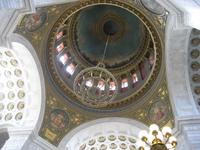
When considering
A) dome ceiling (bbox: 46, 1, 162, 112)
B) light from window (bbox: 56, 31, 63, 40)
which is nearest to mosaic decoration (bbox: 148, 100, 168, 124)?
dome ceiling (bbox: 46, 1, 162, 112)

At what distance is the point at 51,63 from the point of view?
605 inches

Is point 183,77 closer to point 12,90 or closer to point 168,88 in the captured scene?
point 168,88

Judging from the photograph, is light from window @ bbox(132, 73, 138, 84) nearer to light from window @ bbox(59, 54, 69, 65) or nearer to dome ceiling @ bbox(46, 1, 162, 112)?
dome ceiling @ bbox(46, 1, 162, 112)

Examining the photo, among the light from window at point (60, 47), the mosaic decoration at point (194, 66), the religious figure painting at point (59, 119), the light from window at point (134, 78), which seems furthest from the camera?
the light from window at point (134, 78)

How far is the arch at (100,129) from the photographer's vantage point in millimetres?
15258

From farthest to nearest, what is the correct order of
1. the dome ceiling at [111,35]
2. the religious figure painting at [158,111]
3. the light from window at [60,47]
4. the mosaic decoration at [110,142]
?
the dome ceiling at [111,35], the mosaic decoration at [110,142], the light from window at [60,47], the religious figure painting at [158,111]

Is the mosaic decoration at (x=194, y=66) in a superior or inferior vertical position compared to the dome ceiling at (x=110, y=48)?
inferior

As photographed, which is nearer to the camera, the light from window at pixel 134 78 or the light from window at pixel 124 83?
the light from window at pixel 134 78

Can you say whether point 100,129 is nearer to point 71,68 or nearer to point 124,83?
point 124,83

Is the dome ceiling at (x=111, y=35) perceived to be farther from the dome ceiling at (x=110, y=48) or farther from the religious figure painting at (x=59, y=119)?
the religious figure painting at (x=59, y=119)

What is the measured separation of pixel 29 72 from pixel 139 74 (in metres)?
5.50

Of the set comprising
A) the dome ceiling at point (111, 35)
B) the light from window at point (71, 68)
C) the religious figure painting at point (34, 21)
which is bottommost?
the religious figure painting at point (34, 21)

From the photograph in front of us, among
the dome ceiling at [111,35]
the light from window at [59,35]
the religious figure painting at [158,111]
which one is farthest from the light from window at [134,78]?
the light from window at [59,35]

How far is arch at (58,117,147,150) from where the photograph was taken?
15258mm
